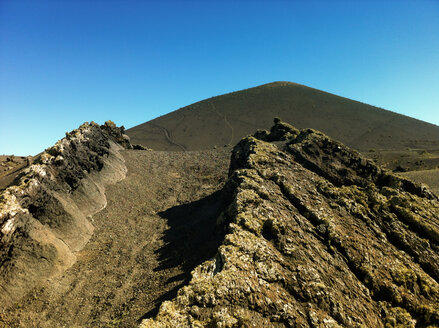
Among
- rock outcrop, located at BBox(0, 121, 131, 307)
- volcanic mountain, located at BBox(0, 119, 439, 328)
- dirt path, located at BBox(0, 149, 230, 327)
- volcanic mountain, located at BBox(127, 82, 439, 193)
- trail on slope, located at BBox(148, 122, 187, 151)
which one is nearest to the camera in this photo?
volcanic mountain, located at BBox(0, 119, 439, 328)

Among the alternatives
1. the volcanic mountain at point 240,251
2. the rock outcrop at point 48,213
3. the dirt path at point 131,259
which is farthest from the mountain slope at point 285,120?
the volcanic mountain at point 240,251

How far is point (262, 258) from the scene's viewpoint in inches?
290

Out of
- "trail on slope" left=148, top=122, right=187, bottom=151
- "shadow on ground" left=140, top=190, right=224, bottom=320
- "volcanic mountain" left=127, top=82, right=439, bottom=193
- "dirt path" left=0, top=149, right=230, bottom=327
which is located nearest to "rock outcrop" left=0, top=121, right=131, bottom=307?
"dirt path" left=0, top=149, right=230, bottom=327

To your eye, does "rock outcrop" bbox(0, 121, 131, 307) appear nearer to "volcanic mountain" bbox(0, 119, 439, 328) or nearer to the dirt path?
"volcanic mountain" bbox(0, 119, 439, 328)

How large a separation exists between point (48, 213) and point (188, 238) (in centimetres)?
828

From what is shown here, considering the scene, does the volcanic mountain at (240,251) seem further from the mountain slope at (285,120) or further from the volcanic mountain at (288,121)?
the mountain slope at (285,120)

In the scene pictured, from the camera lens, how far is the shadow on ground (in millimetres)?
10373

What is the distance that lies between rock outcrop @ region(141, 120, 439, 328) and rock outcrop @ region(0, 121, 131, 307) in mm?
8773

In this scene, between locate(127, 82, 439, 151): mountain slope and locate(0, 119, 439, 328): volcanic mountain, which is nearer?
locate(0, 119, 439, 328): volcanic mountain

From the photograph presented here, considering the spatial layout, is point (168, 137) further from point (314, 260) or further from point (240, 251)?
point (314, 260)

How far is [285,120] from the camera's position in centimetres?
9525

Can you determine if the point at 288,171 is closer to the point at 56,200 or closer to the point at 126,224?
the point at 126,224

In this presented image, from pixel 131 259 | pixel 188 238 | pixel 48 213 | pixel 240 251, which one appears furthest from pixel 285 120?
pixel 240 251

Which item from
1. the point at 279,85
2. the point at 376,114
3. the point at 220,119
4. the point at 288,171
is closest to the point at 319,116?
the point at 376,114
